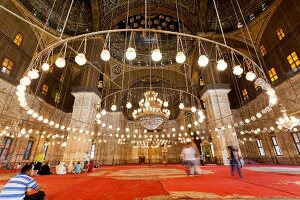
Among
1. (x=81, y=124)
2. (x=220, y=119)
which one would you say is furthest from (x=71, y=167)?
(x=220, y=119)

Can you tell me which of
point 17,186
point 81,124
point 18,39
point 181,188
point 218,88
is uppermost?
point 18,39

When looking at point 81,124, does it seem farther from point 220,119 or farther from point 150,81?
point 220,119

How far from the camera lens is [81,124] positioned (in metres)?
11.0

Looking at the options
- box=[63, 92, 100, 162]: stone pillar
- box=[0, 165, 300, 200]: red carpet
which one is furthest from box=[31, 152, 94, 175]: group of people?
box=[0, 165, 300, 200]: red carpet

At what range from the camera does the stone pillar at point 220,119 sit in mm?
10906

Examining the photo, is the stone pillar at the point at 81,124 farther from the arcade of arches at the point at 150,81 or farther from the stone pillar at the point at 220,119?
the stone pillar at the point at 220,119

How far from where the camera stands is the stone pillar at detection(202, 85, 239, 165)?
35.8 feet

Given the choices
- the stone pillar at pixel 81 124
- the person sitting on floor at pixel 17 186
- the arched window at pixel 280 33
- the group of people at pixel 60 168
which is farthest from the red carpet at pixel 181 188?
the arched window at pixel 280 33

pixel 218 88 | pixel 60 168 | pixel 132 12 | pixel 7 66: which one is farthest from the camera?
pixel 132 12

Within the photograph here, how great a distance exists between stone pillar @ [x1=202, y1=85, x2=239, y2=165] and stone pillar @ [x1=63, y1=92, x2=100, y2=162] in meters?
8.67

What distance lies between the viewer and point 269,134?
45.5 ft

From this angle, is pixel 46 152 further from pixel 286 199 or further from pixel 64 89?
pixel 286 199

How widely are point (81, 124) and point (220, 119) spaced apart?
9.55 meters

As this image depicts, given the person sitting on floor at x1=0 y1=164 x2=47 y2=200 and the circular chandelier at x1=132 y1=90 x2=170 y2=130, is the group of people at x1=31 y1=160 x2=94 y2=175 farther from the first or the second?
the person sitting on floor at x1=0 y1=164 x2=47 y2=200
